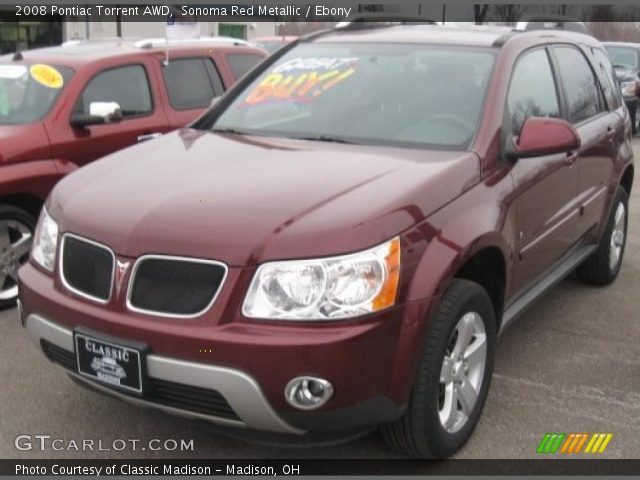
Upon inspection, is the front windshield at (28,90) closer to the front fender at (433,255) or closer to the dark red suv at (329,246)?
the dark red suv at (329,246)

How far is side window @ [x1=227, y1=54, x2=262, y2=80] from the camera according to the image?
686cm

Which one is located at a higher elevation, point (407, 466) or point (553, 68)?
point (553, 68)

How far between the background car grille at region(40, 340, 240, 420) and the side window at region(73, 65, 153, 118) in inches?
124

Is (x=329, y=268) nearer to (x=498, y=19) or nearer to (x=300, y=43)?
(x=300, y=43)

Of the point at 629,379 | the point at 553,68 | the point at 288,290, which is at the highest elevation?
the point at 553,68

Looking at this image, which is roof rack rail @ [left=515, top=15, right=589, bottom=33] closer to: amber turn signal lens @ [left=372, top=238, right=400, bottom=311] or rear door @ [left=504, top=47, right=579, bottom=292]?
rear door @ [left=504, top=47, right=579, bottom=292]

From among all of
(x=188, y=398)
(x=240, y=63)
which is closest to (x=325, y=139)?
(x=188, y=398)

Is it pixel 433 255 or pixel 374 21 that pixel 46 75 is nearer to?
pixel 374 21

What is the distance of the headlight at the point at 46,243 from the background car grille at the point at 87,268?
12 centimetres

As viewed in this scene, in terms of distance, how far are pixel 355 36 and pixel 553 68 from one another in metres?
1.14

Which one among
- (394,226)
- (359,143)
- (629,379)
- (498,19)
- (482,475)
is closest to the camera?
(394,226)

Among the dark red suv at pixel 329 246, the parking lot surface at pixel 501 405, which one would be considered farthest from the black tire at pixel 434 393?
the parking lot surface at pixel 501 405

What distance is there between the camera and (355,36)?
4.48m

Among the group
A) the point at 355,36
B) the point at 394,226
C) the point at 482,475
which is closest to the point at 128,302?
the point at 394,226
